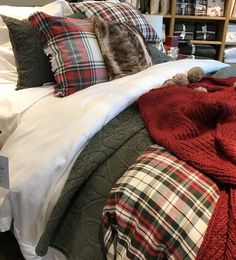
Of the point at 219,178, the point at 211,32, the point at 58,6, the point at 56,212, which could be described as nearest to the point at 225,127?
the point at 219,178

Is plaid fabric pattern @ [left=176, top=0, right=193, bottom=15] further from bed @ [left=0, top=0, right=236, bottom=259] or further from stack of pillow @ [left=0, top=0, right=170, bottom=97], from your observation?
bed @ [left=0, top=0, right=236, bottom=259]

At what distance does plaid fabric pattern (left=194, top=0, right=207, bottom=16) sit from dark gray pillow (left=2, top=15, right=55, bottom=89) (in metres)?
2.16

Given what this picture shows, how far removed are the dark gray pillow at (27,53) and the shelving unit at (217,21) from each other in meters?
1.99

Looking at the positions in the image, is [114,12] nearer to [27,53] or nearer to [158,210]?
[27,53]

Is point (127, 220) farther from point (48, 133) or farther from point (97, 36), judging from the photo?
point (97, 36)

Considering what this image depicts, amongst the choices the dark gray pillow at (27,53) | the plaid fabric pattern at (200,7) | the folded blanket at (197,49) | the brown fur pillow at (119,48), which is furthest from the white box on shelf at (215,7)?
the dark gray pillow at (27,53)

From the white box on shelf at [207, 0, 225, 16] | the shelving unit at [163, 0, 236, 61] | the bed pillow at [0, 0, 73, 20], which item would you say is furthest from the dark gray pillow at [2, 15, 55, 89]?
the white box on shelf at [207, 0, 225, 16]

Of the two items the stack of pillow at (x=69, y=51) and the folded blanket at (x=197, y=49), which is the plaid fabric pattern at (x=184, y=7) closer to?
the folded blanket at (x=197, y=49)

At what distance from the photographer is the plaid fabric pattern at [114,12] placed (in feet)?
5.88

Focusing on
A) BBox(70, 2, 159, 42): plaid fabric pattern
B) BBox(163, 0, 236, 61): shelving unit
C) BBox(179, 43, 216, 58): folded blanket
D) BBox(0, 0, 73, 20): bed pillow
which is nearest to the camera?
BBox(0, 0, 73, 20): bed pillow

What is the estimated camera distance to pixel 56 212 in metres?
0.91

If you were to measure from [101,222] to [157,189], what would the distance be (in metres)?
0.21

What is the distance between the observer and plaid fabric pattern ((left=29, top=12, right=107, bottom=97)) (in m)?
1.36

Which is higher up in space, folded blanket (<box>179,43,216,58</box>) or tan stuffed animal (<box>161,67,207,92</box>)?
tan stuffed animal (<box>161,67,207,92</box>)
